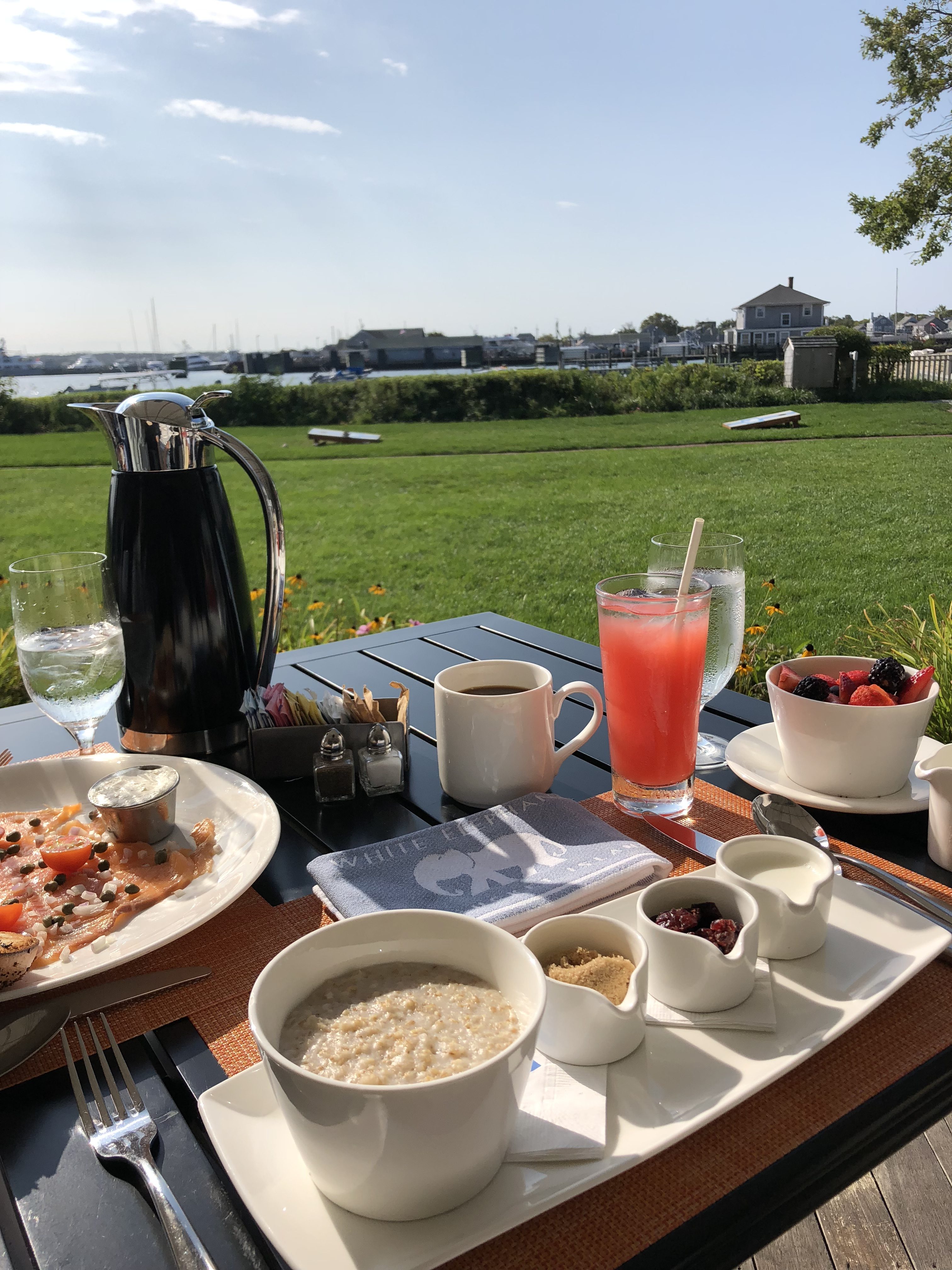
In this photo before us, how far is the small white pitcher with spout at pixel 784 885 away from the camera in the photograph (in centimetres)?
64

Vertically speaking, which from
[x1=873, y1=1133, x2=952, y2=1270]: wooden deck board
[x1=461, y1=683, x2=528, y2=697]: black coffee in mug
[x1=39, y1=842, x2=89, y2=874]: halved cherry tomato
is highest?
[x1=461, y1=683, x2=528, y2=697]: black coffee in mug

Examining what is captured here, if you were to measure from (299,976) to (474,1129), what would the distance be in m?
0.14

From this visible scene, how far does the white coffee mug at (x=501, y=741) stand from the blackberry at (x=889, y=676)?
0.97 feet

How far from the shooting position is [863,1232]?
1446 mm

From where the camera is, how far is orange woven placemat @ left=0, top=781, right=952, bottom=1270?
0.46m

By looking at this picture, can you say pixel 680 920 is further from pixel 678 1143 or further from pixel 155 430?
pixel 155 430

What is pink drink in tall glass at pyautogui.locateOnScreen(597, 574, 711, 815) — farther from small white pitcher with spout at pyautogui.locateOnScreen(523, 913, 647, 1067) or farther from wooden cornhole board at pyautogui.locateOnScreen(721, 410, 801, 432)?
wooden cornhole board at pyautogui.locateOnScreen(721, 410, 801, 432)

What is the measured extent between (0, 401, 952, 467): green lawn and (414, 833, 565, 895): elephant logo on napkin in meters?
9.59

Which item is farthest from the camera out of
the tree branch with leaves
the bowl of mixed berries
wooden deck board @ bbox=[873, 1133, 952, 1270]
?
the tree branch with leaves

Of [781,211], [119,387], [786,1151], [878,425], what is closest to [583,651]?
[786,1151]

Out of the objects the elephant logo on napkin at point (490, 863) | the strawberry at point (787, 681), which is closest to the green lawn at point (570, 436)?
the strawberry at point (787, 681)

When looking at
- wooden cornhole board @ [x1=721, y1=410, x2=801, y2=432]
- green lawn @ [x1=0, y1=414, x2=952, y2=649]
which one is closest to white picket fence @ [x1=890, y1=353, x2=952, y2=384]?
green lawn @ [x1=0, y1=414, x2=952, y2=649]

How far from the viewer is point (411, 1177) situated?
426 mm

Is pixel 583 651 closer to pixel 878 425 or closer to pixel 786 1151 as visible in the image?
pixel 786 1151
